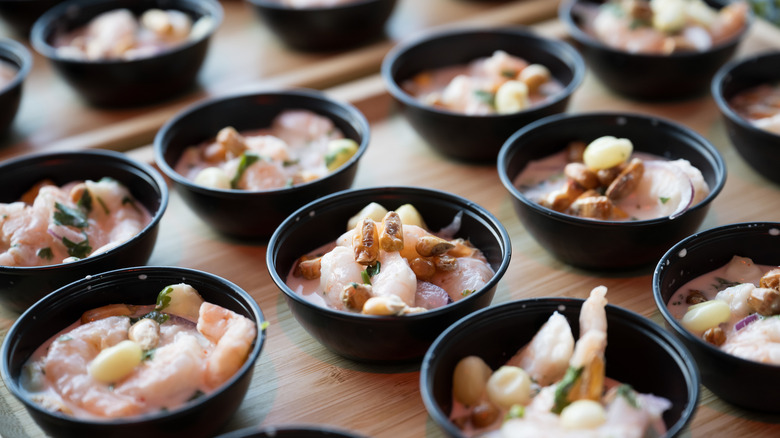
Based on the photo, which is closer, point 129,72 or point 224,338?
point 224,338

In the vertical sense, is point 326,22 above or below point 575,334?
above

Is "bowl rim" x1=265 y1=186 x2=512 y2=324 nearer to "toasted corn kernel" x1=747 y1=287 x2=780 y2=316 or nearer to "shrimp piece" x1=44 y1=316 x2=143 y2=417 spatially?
"shrimp piece" x1=44 y1=316 x2=143 y2=417

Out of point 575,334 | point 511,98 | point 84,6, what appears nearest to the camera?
point 575,334

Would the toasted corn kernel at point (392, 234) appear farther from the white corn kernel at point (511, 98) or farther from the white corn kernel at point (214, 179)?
the white corn kernel at point (511, 98)

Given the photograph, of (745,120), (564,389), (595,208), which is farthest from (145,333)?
(745,120)

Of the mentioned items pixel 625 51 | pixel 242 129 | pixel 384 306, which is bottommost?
pixel 242 129

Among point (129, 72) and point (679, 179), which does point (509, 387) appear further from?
point (129, 72)

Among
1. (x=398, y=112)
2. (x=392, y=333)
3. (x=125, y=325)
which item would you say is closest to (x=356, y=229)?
(x=392, y=333)
